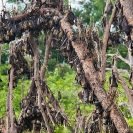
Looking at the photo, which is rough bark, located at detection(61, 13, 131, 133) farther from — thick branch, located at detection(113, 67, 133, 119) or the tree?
thick branch, located at detection(113, 67, 133, 119)

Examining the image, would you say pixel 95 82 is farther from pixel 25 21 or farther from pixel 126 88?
pixel 25 21

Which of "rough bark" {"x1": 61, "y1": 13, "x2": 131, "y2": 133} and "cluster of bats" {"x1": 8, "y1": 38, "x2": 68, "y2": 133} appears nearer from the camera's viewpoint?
"rough bark" {"x1": 61, "y1": 13, "x2": 131, "y2": 133}

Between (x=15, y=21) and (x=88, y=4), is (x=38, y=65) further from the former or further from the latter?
(x=88, y=4)

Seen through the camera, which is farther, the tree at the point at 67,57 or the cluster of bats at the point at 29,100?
the cluster of bats at the point at 29,100

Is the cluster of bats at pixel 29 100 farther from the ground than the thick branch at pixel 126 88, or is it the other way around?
the thick branch at pixel 126 88

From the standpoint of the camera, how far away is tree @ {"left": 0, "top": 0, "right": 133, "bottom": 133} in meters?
3.24

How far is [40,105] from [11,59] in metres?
0.53

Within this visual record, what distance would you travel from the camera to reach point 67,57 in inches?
146

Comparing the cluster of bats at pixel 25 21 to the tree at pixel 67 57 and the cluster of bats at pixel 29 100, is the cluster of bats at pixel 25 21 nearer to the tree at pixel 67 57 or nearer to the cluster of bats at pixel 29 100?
the tree at pixel 67 57

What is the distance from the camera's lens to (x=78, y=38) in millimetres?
3533

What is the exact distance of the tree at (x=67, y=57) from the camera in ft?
10.6

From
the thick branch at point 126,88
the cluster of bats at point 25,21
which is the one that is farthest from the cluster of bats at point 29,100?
the thick branch at point 126,88

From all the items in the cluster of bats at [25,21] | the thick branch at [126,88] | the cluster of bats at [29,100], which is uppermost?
the cluster of bats at [25,21]

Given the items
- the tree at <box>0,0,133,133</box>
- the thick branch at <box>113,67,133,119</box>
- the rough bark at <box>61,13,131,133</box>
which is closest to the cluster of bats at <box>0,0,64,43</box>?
the tree at <box>0,0,133,133</box>
